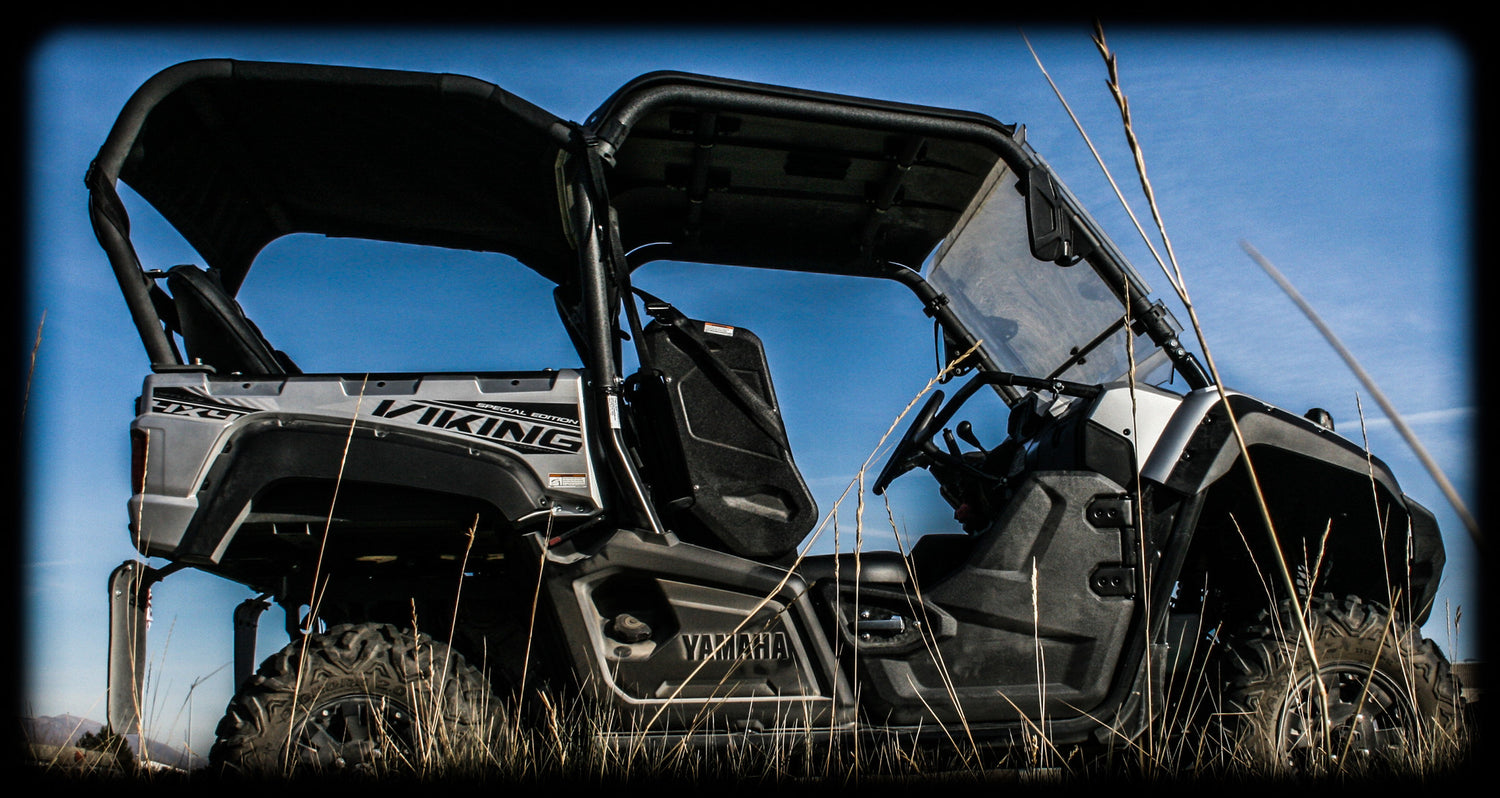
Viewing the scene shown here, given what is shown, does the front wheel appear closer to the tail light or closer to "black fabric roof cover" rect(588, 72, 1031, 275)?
"black fabric roof cover" rect(588, 72, 1031, 275)

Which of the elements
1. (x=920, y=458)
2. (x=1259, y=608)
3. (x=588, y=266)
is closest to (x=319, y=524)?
(x=588, y=266)

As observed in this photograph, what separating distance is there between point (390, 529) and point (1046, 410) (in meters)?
2.17

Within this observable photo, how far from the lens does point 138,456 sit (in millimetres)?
2500

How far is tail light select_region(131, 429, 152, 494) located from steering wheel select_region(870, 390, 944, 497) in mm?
2382

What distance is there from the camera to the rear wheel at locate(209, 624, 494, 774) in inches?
98.3

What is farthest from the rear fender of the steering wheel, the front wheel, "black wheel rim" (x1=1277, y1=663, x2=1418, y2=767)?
the steering wheel

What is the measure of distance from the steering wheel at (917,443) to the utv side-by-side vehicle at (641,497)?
430 millimetres

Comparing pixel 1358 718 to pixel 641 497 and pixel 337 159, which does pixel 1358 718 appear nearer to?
pixel 641 497

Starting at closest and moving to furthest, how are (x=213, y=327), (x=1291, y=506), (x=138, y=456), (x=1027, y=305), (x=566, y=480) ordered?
(x=138, y=456) < (x=566, y=480) < (x=213, y=327) < (x=1291, y=506) < (x=1027, y=305)

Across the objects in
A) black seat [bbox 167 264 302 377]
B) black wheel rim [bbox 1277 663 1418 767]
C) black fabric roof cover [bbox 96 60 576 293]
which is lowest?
black wheel rim [bbox 1277 663 1418 767]

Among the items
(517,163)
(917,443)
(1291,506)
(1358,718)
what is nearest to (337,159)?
(517,163)

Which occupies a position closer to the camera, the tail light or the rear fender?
the tail light

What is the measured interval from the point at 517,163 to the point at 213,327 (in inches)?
37.4

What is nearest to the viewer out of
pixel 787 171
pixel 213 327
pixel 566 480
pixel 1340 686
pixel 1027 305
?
pixel 566 480
